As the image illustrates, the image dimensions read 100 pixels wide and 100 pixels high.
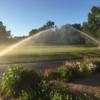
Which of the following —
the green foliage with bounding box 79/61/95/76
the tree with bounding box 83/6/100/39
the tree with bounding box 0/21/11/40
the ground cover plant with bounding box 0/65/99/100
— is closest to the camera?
the ground cover plant with bounding box 0/65/99/100

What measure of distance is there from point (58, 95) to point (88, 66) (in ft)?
28.5

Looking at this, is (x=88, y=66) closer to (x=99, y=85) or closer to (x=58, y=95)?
(x=99, y=85)

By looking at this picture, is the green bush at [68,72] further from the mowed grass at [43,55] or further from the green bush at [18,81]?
the mowed grass at [43,55]

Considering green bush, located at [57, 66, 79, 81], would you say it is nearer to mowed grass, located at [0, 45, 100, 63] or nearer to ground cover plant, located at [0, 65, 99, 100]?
ground cover plant, located at [0, 65, 99, 100]

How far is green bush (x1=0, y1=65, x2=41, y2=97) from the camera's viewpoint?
10242 mm

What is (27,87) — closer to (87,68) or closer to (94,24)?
(87,68)

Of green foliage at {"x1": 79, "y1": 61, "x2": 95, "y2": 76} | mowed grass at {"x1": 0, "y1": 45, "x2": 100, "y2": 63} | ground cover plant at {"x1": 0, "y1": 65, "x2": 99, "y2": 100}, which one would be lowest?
mowed grass at {"x1": 0, "y1": 45, "x2": 100, "y2": 63}

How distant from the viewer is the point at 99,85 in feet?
43.7

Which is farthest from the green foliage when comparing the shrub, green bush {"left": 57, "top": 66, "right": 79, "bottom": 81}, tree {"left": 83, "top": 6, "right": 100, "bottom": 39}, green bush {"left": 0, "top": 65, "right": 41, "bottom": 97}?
tree {"left": 83, "top": 6, "right": 100, "bottom": 39}

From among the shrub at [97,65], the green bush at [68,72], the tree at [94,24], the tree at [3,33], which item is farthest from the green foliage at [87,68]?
the tree at [3,33]

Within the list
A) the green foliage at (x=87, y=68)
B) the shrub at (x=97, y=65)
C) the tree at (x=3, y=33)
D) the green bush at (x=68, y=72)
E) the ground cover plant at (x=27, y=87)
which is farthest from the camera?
the tree at (x=3, y=33)

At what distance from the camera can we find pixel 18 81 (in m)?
10.4

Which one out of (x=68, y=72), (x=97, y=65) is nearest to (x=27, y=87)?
(x=68, y=72)

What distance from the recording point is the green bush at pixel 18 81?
1024 cm
